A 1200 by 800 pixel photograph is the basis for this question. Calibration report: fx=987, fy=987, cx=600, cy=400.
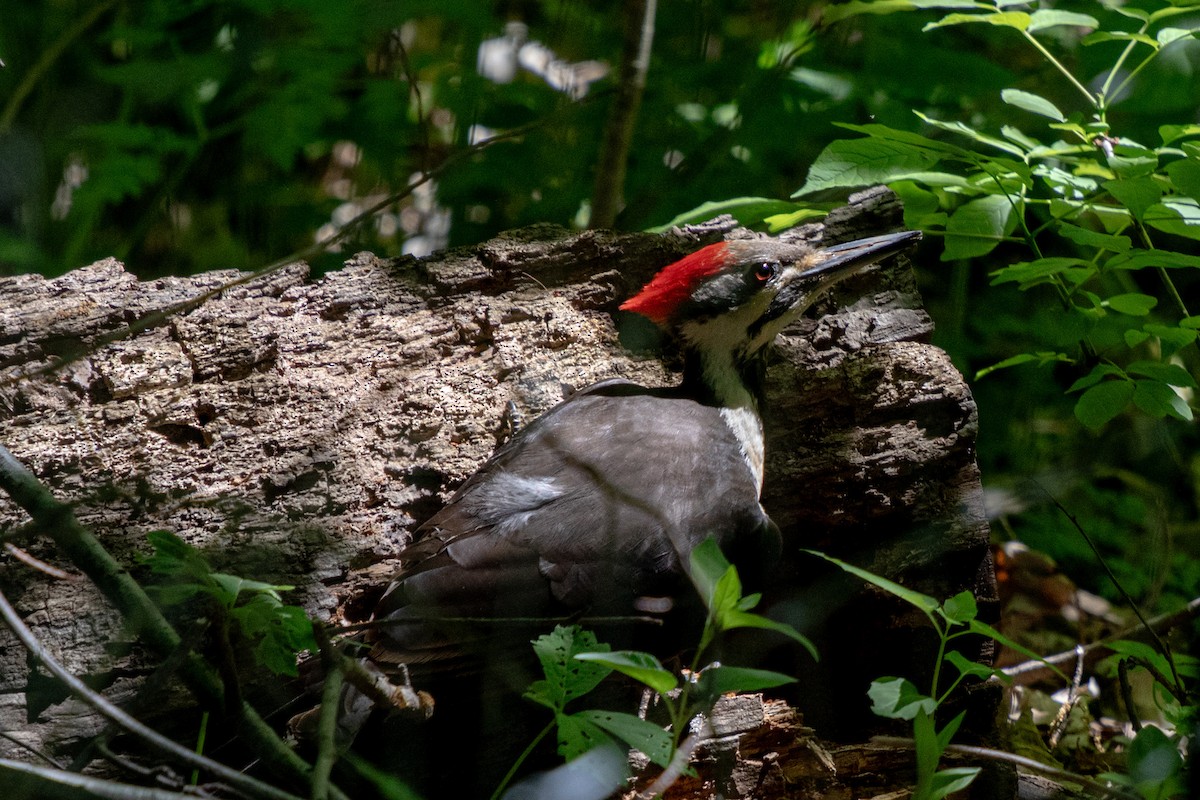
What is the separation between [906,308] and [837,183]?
549mm

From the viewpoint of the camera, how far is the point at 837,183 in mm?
2373

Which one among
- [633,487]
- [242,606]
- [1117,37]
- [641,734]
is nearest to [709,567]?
[641,734]

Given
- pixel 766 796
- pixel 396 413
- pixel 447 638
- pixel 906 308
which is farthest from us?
pixel 906 308

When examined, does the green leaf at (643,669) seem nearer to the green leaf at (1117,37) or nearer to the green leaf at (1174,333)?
the green leaf at (1174,333)

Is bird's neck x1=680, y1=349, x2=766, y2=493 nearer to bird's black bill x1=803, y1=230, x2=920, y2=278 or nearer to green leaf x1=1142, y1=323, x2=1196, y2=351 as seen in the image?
bird's black bill x1=803, y1=230, x2=920, y2=278

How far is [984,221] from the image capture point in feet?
7.84

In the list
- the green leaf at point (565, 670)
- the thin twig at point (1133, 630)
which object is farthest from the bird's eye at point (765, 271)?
the green leaf at point (565, 670)

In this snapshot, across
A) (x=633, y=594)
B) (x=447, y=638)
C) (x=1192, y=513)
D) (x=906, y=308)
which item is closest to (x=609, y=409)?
(x=633, y=594)

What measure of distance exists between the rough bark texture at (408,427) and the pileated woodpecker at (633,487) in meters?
0.15

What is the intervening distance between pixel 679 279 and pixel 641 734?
4.42ft

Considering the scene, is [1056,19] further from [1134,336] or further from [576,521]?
[576,521]

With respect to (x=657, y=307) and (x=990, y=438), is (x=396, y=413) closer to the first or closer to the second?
(x=657, y=307)

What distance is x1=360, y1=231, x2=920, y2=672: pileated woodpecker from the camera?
2080 mm

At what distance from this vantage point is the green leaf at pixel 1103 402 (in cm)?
225
